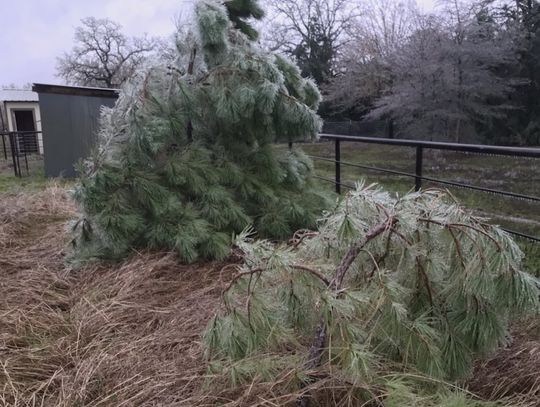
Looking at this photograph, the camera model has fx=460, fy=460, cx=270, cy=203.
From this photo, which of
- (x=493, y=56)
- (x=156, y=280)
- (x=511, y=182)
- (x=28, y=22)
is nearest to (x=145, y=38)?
(x=28, y=22)

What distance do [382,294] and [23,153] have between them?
11460 millimetres

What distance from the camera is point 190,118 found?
10.1 ft

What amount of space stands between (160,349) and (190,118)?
1690 mm

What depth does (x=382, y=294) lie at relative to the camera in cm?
128

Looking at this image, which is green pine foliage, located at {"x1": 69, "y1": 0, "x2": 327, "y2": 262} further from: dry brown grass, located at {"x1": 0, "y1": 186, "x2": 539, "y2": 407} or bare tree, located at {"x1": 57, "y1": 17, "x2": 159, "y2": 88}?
bare tree, located at {"x1": 57, "y1": 17, "x2": 159, "y2": 88}

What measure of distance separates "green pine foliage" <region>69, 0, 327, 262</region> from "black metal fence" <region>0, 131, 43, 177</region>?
242 inches

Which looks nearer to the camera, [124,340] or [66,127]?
[124,340]

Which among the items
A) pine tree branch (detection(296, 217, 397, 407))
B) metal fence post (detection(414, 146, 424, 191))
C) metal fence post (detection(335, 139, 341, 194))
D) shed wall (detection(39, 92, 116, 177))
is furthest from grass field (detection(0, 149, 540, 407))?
shed wall (detection(39, 92, 116, 177))

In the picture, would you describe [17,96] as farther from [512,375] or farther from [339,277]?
[512,375]

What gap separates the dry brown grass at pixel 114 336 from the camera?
1490 millimetres

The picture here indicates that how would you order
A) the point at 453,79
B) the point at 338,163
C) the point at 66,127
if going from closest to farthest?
the point at 338,163 < the point at 66,127 < the point at 453,79

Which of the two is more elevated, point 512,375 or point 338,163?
point 338,163

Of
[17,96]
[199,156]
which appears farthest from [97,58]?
[199,156]

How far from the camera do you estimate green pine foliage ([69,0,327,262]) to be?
2836 mm
